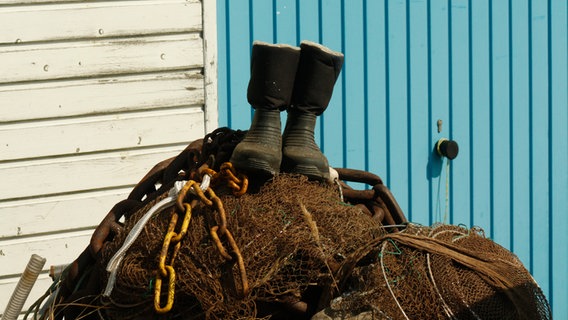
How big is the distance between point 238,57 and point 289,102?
104 inches

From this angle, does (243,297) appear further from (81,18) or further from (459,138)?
(459,138)

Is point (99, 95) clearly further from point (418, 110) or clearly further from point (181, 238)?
point (181, 238)

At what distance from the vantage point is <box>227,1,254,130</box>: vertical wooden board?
597 centimetres

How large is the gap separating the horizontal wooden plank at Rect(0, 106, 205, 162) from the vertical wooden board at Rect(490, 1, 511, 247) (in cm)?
226

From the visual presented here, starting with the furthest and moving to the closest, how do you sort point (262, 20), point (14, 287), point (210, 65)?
point (262, 20), point (210, 65), point (14, 287)

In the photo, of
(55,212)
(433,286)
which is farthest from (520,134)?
(433,286)

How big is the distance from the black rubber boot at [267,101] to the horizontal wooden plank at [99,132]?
2.49 meters

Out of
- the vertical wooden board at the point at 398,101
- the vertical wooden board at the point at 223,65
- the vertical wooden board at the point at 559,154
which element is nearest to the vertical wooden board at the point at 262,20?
the vertical wooden board at the point at 223,65

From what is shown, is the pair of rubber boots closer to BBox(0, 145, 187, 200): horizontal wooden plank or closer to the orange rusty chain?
the orange rusty chain

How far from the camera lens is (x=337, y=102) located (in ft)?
20.7

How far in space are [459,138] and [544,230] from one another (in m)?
1.02

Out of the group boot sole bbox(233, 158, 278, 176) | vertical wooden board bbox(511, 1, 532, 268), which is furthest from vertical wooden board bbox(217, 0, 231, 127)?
boot sole bbox(233, 158, 278, 176)

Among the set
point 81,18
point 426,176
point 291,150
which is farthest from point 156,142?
point 291,150

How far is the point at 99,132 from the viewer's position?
18.8 feet
